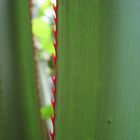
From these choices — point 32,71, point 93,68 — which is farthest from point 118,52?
point 32,71

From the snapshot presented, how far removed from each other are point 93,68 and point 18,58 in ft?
0.44

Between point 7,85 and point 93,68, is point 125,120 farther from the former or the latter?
point 7,85

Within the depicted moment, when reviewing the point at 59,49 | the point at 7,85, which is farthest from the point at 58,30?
the point at 7,85

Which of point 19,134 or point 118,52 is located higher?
point 118,52

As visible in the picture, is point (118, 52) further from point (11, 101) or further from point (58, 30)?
point (11, 101)

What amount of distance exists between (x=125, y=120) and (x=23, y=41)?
7.3 inches

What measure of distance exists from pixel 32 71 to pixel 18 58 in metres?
0.03

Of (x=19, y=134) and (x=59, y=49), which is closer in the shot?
(x=59, y=49)

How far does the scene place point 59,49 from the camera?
369 mm

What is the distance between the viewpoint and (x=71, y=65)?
0.38 meters

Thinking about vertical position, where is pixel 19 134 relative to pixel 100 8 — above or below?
below

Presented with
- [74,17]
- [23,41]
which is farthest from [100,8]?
[23,41]

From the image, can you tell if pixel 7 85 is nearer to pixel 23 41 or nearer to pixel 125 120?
pixel 23 41

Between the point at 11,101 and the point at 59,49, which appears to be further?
→ the point at 11,101
